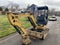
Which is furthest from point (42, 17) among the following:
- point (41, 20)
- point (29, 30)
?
point (29, 30)

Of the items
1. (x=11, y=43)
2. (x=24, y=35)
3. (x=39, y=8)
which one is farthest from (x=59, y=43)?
(x=39, y=8)

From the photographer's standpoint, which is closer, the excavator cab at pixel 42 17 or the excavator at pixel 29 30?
the excavator at pixel 29 30

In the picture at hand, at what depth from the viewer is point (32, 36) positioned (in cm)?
1541

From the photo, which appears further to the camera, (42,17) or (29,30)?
(42,17)

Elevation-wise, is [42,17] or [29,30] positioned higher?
[42,17]

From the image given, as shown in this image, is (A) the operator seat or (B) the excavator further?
(A) the operator seat

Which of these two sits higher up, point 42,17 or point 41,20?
point 42,17

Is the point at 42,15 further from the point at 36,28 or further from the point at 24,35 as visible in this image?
the point at 24,35

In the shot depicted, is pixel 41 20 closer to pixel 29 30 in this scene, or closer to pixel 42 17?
pixel 42 17

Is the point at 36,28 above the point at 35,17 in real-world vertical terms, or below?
below

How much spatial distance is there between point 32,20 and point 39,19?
1.22 m

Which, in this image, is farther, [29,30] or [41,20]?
[41,20]

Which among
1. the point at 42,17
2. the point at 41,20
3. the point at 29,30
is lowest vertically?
the point at 29,30

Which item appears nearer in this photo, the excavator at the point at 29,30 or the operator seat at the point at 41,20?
the excavator at the point at 29,30
